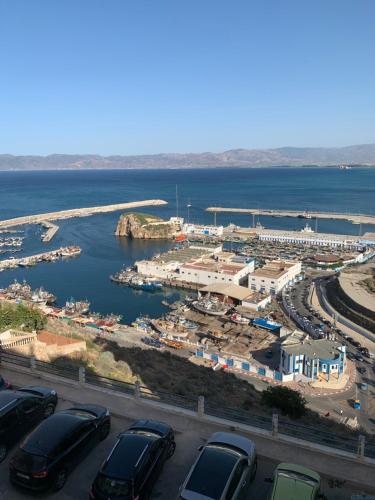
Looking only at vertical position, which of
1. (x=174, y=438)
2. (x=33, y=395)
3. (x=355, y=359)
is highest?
(x=33, y=395)

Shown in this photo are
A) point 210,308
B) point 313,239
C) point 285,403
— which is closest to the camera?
point 285,403

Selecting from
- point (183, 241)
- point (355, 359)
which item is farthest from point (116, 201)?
point (355, 359)

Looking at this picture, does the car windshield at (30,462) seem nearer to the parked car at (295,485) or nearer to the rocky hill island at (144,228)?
the parked car at (295,485)

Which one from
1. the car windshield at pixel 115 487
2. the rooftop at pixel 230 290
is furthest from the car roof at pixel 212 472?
the rooftop at pixel 230 290

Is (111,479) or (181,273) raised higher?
(111,479)

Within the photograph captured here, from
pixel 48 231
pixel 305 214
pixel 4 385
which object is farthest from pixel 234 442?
pixel 305 214

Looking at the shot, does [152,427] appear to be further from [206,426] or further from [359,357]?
[359,357]

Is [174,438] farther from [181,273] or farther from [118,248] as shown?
[118,248]
